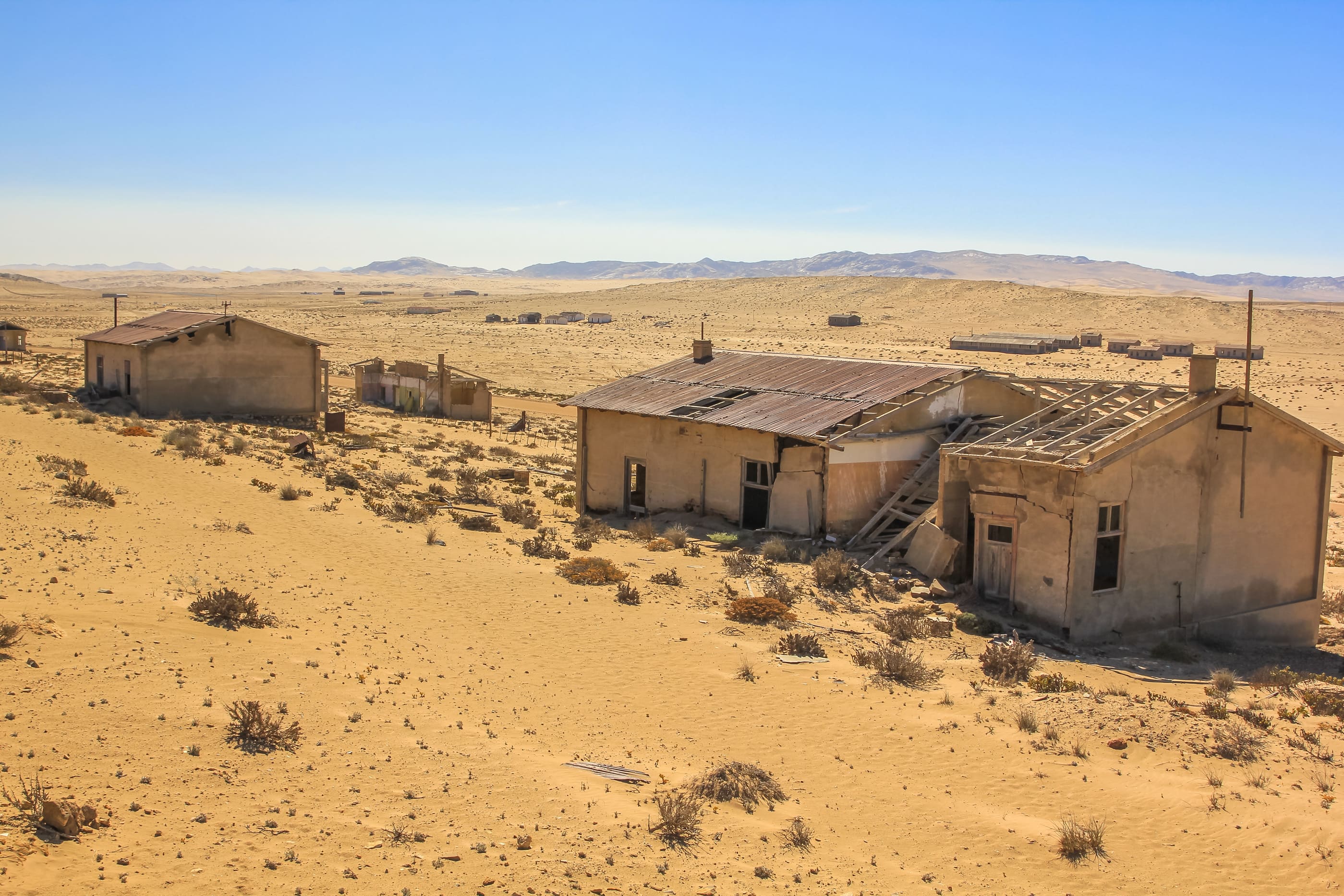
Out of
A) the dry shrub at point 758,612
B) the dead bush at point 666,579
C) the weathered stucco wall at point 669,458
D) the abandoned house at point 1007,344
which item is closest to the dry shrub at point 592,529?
the weathered stucco wall at point 669,458

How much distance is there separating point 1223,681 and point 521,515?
1380cm

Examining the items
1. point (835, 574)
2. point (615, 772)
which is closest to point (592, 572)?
point (835, 574)

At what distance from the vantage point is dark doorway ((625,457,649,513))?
81.0 feet

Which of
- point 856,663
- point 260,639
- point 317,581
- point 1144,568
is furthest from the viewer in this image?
point 1144,568

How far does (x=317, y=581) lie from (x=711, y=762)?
805 centimetres

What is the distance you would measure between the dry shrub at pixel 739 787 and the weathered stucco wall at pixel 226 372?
Result: 29058 mm

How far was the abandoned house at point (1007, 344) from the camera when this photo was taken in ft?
232

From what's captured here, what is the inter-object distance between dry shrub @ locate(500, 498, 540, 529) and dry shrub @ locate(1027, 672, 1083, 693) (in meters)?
10.9

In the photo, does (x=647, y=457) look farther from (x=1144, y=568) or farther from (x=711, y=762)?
(x=711, y=762)

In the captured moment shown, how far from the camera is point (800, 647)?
14.7 meters

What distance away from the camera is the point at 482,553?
63.6 ft

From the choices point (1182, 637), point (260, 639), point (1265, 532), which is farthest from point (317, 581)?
point (1265, 532)

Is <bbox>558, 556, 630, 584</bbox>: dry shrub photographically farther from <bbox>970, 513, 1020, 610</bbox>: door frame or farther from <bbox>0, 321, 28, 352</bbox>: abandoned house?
<bbox>0, 321, 28, 352</bbox>: abandoned house

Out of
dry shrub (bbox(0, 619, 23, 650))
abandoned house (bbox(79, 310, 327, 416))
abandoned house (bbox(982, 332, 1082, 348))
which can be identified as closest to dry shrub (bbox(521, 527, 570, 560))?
dry shrub (bbox(0, 619, 23, 650))
